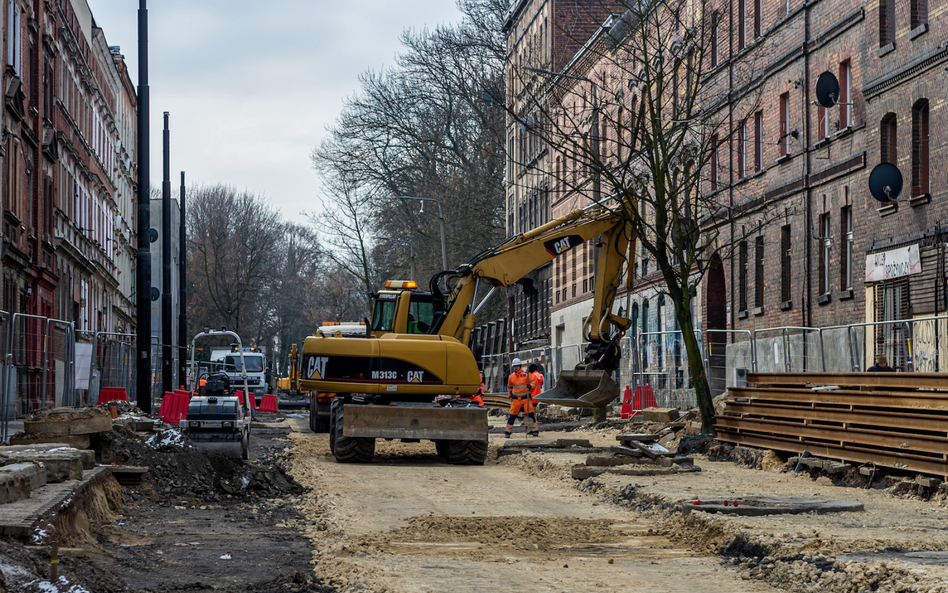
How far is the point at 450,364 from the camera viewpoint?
21.0 m

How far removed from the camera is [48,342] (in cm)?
1972

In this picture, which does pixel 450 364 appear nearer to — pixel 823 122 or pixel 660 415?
pixel 660 415

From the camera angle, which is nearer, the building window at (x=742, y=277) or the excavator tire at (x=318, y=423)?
the excavator tire at (x=318, y=423)

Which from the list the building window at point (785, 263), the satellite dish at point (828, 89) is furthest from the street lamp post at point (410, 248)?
the satellite dish at point (828, 89)

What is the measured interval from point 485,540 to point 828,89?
20.9 meters

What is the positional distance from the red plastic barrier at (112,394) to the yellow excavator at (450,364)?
21.4 feet

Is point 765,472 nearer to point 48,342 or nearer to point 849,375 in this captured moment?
point 849,375

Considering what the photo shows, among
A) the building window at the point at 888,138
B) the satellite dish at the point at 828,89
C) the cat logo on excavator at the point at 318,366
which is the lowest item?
the cat logo on excavator at the point at 318,366

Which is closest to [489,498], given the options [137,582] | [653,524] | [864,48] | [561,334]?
[653,524]

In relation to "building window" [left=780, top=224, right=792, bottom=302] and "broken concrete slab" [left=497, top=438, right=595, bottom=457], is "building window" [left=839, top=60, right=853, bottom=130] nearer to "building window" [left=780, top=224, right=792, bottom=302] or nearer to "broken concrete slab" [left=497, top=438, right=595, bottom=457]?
"building window" [left=780, top=224, right=792, bottom=302]

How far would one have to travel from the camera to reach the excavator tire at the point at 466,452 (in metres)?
20.8

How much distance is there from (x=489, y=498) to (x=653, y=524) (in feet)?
9.98

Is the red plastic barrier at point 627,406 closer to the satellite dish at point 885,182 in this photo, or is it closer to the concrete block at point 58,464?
the satellite dish at point 885,182

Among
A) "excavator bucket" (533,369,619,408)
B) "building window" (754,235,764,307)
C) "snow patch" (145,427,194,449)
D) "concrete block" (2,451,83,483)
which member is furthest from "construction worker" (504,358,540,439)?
"concrete block" (2,451,83,483)
